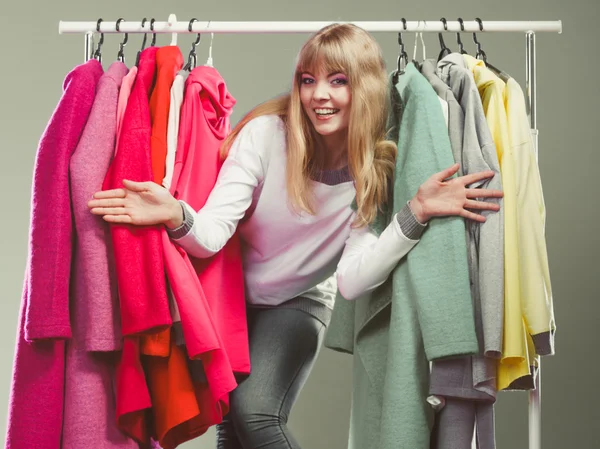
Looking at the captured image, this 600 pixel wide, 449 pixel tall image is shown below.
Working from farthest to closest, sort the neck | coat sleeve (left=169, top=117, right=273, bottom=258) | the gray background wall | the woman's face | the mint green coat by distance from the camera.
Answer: the gray background wall, the neck, the woman's face, coat sleeve (left=169, top=117, right=273, bottom=258), the mint green coat

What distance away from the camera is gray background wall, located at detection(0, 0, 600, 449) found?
136 inches

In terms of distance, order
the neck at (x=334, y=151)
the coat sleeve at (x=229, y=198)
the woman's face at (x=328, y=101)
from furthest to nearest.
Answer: the neck at (x=334, y=151)
the woman's face at (x=328, y=101)
the coat sleeve at (x=229, y=198)

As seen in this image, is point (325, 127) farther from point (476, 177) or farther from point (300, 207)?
point (476, 177)

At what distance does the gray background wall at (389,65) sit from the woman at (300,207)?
4.70 feet

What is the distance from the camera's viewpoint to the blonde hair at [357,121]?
6.51 ft

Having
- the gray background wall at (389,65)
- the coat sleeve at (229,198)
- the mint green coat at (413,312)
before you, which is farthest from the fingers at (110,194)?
the gray background wall at (389,65)

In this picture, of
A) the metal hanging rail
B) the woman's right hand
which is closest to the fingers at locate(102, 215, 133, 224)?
the woman's right hand

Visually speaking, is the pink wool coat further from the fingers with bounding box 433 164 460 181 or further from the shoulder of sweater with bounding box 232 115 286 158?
the fingers with bounding box 433 164 460 181

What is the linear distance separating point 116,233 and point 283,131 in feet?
1.69

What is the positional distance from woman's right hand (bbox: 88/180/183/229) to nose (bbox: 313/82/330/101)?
0.44 metres

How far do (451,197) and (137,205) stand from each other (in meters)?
0.70

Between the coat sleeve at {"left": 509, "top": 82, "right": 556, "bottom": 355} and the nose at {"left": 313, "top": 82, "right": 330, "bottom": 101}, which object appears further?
the nose at {"left": 313, "top": 82, "right": 330, "bottom": 101}

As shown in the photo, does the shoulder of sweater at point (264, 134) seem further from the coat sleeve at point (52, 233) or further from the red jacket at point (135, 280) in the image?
the coat sleeve at point (52, 233)

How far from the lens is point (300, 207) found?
2.04m
